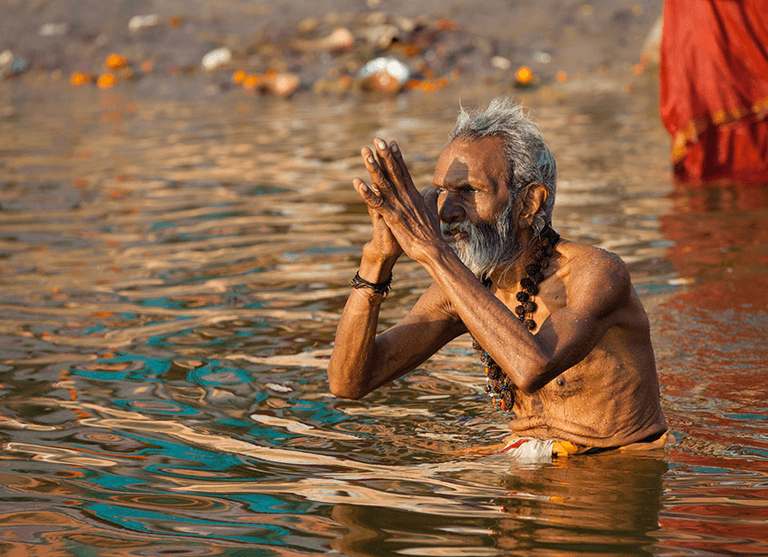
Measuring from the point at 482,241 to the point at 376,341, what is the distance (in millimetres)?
594

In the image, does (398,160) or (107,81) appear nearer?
(398,160)

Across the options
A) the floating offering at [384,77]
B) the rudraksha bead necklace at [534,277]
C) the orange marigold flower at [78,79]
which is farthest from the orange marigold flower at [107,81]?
the rudraksha bead necklace at [534,277]

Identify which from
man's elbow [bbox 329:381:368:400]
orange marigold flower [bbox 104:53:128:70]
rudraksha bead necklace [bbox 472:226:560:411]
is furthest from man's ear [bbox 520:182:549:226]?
orange marigold flower [bbox 104:53:128:70]

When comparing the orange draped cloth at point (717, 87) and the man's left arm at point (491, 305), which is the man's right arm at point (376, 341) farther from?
the orange draped cloth at point (717, 87)

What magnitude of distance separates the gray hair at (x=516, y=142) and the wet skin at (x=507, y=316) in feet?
0.11

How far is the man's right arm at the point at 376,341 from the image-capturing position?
3627 millimetres

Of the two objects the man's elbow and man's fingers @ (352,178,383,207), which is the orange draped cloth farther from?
man's fingers @ (352,178,383,207)

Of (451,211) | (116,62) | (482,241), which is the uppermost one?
(116,62)

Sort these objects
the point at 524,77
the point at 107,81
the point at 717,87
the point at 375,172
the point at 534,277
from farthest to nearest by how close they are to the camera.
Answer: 1. the point at 107,81
2. the point at 524,77
3. the point at 717,87
4. the point at 534,277
5. the point at 375,172

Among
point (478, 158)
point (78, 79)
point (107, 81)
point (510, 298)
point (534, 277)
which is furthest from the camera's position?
point (78, 79)

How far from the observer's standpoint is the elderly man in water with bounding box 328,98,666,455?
3199mm

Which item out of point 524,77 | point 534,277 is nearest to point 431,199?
point 534,277

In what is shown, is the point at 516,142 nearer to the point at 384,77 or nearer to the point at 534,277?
the point at 534,277

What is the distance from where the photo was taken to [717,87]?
29.8 ft
